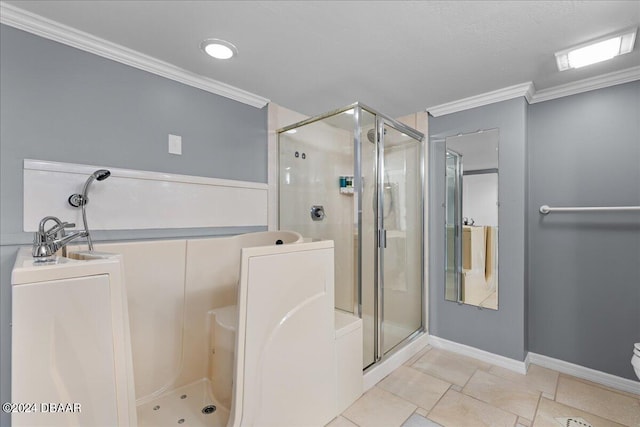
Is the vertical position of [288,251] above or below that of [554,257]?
above

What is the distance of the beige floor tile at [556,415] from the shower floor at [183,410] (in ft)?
5.75

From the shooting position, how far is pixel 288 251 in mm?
1420

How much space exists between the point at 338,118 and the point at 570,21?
133 cm

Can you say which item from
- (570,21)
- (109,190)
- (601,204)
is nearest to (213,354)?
(109,190)

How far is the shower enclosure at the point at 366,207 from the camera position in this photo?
2.04 m

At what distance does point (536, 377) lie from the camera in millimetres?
2078

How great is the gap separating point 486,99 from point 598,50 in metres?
0.72

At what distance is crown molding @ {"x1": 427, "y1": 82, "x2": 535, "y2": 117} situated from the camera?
2.12 meters

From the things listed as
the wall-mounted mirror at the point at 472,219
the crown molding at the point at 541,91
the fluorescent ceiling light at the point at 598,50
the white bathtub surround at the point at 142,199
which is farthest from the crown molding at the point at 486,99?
the white bathtub surround at the point at 142,199

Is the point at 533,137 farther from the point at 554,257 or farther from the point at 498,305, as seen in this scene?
the point at 498,305

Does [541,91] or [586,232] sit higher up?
[541,91]

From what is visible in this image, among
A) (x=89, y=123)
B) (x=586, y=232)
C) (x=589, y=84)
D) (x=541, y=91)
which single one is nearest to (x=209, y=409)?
(x=89, y=123)

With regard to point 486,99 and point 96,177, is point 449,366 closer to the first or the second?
point 486,99

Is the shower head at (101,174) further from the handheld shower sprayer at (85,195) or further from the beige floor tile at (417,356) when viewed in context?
the beige floor tile at (417,356)
